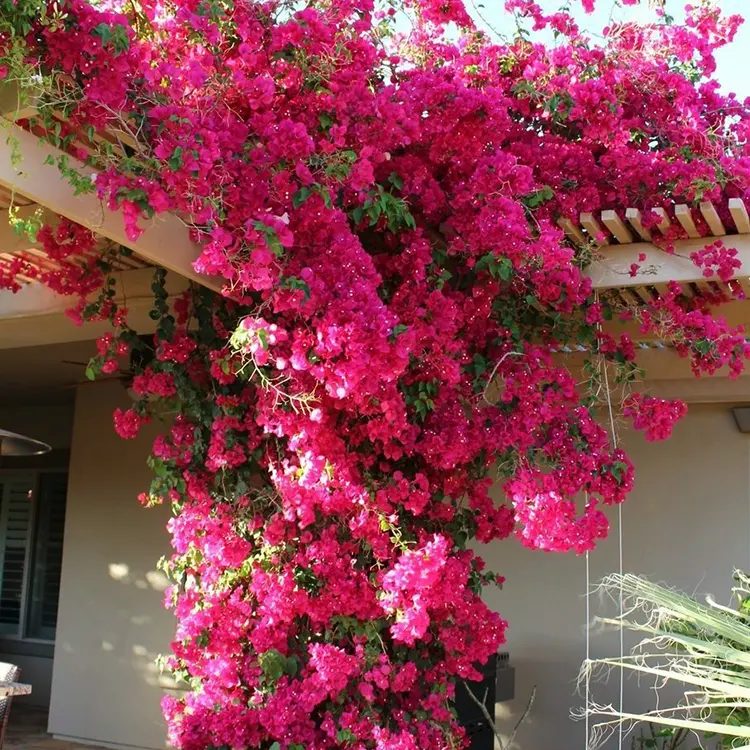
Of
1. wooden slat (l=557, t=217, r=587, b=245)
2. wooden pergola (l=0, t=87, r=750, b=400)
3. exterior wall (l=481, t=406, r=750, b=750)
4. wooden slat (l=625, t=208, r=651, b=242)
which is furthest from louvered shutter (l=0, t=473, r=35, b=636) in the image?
wooden slat (l=625, t=208, r=651, b=242)

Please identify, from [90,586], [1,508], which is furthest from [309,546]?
[1,508]

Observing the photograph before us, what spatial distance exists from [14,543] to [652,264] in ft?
24.7

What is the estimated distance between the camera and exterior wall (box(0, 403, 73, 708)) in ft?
28.9

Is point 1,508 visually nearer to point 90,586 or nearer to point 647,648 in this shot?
point 90,586

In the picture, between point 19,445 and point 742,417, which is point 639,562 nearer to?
point 742,417

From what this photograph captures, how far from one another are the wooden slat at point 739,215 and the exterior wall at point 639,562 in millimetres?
2231

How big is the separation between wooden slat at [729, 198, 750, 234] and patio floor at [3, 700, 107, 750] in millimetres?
5581

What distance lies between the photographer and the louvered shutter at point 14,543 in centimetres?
935

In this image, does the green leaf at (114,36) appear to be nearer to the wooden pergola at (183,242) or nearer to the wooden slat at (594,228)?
the wooden pergola at (183,242)

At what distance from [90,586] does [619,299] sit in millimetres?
4851

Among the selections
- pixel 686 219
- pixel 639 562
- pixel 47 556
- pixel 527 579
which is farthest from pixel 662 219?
pixel 47 556

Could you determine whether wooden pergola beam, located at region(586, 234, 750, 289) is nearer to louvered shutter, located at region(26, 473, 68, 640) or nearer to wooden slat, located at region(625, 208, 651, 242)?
wooden slat, located at region(625, 208, 651, 242)

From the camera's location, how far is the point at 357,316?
10.2ft

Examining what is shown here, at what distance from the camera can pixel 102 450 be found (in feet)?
24.8
